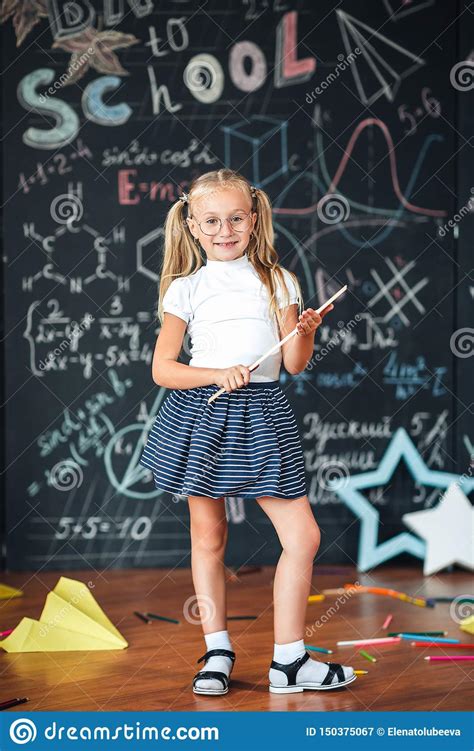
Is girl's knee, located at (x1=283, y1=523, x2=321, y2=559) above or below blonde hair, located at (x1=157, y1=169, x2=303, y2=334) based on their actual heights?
below

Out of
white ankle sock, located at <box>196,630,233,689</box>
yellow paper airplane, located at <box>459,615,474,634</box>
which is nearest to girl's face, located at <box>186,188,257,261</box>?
white ankle sock, located at <box>196,630,233,689</box>

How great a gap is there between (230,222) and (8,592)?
159cm

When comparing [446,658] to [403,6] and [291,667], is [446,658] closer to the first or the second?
[291,667]

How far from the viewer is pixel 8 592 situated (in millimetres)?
3330

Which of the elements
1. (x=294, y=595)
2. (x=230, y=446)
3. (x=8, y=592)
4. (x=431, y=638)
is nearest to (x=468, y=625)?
(x=431, y=638)

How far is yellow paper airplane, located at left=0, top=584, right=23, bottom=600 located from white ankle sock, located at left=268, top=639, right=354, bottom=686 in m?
1.26

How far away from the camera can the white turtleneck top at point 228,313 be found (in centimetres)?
237

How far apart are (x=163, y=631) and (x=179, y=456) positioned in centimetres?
79

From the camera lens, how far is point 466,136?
12.0 ft

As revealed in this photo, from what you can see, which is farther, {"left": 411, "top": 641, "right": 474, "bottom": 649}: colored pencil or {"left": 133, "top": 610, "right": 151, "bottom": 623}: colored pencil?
{"left": 133, "top": 610, "right": 151, "bottom": 623}: colored pencil

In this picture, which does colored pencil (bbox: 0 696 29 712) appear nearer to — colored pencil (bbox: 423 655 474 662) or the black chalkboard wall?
colored pencil (bbox: 423 655 474 662)

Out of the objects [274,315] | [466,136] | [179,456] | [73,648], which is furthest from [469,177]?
[73,648]

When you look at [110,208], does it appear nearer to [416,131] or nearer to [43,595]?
[416,131]

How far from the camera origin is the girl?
231 centimetres
